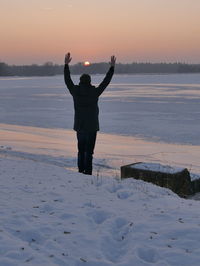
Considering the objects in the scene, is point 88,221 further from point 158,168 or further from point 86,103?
point 158,168

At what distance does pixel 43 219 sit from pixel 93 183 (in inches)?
78.4

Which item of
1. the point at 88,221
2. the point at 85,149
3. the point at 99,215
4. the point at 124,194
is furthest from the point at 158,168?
the point at 88,221

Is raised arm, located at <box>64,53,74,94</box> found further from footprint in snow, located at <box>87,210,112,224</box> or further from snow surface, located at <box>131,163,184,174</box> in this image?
footprint in snow, located at <box>87,210,112,224</box>

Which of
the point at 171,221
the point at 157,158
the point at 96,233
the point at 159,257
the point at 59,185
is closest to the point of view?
the point at 159,257

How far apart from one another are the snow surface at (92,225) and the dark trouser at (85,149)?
918mm

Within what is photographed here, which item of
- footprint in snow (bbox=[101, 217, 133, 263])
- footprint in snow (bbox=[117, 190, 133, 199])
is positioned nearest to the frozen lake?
footprint in snow (bbox=[117, 190, 133, 199])

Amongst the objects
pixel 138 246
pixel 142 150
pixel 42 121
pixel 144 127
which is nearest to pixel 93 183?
pixel 138 246

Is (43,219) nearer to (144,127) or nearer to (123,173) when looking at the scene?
(123,173)

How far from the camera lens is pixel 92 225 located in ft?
15.6

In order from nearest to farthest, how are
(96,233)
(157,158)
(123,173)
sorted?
1. (96,233)
2. (123,173)
3. (157,158)

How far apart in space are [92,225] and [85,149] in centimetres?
291

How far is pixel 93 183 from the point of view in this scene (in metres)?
6.70

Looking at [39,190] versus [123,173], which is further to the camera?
[123,173]

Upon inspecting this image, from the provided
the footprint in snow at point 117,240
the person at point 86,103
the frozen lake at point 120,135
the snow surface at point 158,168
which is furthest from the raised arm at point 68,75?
the frozen lake at point 120,135
